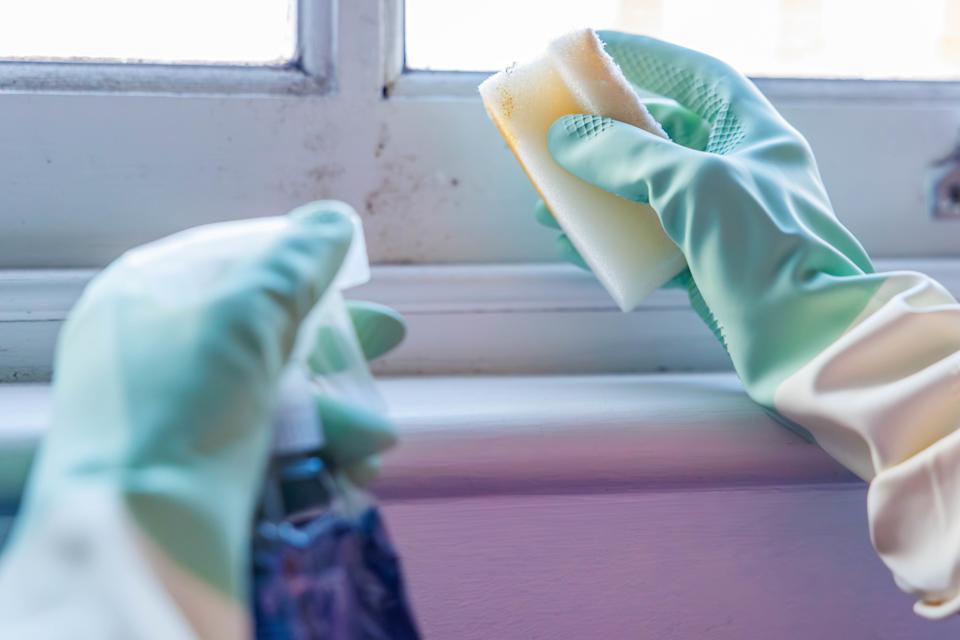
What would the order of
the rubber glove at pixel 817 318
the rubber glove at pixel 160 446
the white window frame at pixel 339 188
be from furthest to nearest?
1. the white window frame at pixel 339 188
2. the rubber glove at pixel 817 318
3. the rubber glove at pixel 160 446

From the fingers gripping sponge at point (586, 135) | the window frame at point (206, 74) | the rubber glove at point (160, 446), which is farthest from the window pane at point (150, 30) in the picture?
the rubber glove at point (160, 446)

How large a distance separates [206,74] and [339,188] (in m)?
0.10

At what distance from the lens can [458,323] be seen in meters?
0.57

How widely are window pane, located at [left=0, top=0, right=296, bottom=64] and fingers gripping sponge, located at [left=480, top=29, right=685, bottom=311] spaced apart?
0.18 m

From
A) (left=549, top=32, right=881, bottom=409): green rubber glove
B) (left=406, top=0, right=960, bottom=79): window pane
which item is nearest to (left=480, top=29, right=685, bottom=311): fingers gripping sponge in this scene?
(left=549, top=32, right=881, bottom=409): green rubber glove

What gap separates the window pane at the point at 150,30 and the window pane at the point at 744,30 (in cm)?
9

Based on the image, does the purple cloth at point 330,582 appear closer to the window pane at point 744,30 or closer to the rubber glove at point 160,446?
the rubber glove at point 160,446

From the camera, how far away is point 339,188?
1.89ft

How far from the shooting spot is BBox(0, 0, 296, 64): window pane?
0.56 metres

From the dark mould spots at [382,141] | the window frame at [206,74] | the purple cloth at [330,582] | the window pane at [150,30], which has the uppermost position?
the window pane at [150,30]

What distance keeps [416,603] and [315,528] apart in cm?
18

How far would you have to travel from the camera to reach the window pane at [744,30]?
Result: 23.9 inches

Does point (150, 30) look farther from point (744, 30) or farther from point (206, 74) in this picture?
point (744, 30)

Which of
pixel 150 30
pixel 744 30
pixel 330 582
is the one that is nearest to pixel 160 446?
pixel 330 582
